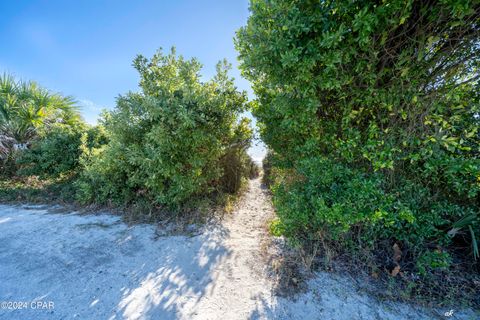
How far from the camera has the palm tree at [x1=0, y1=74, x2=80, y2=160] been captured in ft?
17.2

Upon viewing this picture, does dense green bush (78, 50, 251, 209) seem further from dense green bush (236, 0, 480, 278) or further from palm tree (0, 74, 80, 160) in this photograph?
palm tree (0, 74, 80, 160)

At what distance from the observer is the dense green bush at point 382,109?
1657 millimetres

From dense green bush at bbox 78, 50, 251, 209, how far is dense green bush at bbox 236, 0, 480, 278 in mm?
1472

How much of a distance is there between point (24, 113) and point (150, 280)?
7133 mm

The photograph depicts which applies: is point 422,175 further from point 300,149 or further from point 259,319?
point 259,319

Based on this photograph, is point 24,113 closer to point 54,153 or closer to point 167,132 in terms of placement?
point 54,153

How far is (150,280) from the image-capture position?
217 centimetres

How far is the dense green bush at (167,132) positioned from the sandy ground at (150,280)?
40.1 inches

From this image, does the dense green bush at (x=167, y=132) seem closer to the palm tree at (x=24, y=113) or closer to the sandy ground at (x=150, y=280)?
the sandy ground at (x=150, y=280)

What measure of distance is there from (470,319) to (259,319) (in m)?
2.14

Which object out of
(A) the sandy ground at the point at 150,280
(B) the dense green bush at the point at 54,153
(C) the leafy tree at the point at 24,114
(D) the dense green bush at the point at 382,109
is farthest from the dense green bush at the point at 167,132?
(C) the leafy tree at the point at 24,114

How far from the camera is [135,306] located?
1789 mm

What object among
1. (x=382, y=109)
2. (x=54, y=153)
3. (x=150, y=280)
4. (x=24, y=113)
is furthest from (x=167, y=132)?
(x=24, y=113)

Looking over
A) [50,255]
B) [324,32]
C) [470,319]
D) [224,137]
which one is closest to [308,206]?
[470,319]
